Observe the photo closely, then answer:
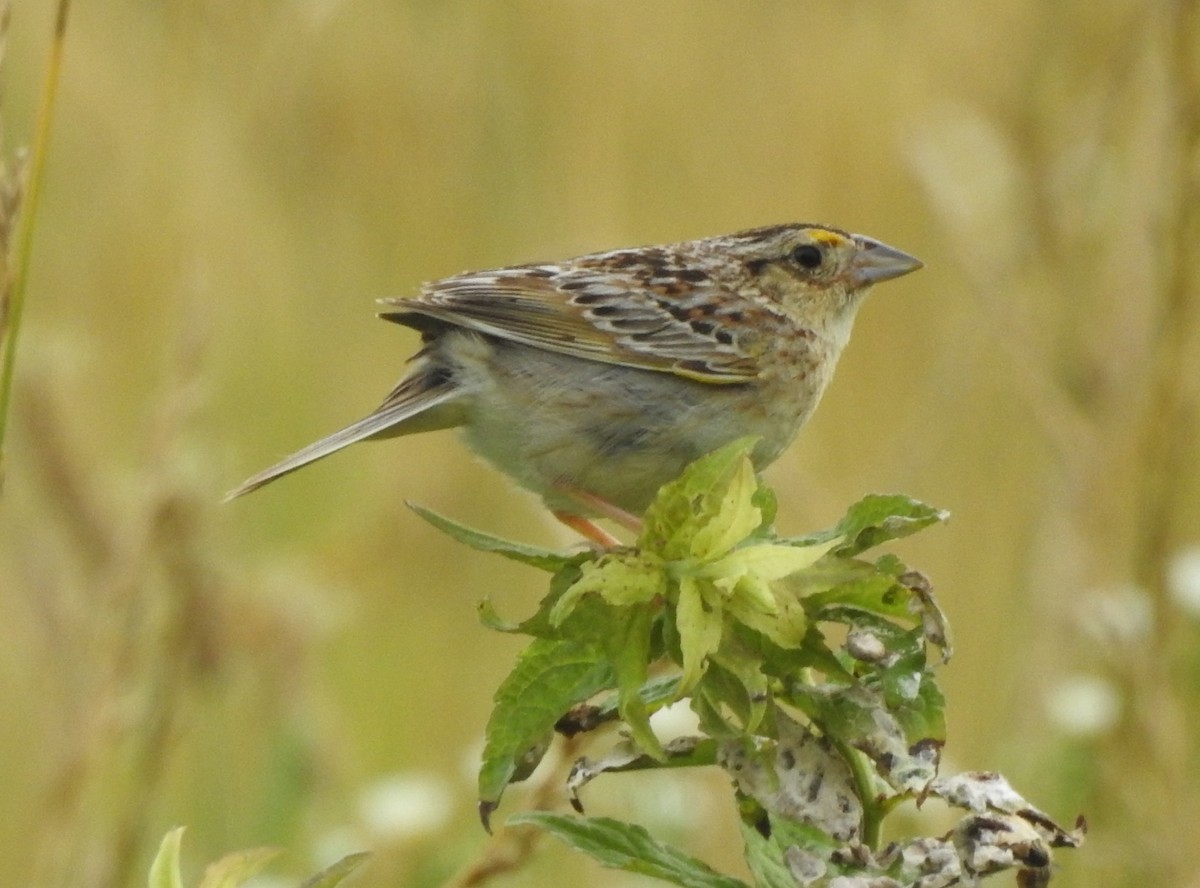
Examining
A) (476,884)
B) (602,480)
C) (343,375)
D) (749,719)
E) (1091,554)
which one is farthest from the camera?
(343,375)

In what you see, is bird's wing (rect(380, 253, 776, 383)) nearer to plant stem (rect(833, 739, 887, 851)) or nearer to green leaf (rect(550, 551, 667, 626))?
green leaf (rect(550, 551, 667, 626))

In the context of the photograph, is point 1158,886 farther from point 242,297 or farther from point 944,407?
point 242,297

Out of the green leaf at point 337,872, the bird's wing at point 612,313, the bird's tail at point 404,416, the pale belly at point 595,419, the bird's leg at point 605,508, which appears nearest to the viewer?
the green leaf at point 337,872

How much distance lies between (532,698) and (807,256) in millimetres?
1934

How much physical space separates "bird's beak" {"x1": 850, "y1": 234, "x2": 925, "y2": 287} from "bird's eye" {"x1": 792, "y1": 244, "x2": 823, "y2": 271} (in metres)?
0.07

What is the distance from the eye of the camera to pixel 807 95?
560cm

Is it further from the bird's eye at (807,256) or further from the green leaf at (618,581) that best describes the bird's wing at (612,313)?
the green leaf at (618,581)

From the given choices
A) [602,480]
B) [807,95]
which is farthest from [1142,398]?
[807,95]

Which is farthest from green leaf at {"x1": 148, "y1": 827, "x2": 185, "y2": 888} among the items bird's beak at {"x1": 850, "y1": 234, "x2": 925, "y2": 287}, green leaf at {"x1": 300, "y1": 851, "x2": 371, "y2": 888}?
bird's beak at {"x1": 850, "y1": 234, "x2": 925, "y2": 287}

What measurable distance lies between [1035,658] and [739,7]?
2941 millimetres

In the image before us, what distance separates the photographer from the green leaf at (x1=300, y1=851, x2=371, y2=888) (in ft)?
4.19

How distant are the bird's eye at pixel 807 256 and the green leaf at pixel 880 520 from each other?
188cm

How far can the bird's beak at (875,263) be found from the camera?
3.17m

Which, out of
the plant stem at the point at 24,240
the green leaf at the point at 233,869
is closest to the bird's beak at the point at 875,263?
the plant stem at the point at 24,240
